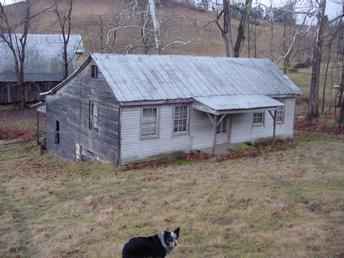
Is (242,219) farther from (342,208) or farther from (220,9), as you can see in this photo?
(220,9)

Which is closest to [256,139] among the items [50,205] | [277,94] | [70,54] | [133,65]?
[277,94]

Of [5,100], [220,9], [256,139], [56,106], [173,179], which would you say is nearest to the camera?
[173,179]

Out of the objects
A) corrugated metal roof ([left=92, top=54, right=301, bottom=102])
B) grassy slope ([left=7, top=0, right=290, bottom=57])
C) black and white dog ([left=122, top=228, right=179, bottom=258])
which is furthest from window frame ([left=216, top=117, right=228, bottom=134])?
grassy slope ([left=7, top=0, right=290, bottom=57])

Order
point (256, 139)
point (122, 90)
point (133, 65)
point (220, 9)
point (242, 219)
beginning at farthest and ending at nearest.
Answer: point (220, 9) < point (256, 139) < point (133, 65) < point (122, 90) < point (242, 219)

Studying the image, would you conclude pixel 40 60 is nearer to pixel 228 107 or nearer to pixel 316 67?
pixel 316 67

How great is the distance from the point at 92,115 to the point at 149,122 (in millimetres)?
3355

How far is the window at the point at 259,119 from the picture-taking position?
2331cm

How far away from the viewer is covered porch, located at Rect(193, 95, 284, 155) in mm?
20156

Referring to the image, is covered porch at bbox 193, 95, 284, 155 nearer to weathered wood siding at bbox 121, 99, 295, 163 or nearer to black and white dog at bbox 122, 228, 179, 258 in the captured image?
weathered wood siding at bbox 121, 99, 295, 163

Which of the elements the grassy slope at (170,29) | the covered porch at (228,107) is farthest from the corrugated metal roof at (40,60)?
the covered porch at (228,107)

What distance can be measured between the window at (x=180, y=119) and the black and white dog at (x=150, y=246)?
42.7 feet

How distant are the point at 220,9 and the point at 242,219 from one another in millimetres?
27674

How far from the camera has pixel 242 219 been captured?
1116cm

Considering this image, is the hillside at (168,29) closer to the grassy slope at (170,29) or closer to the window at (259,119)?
the grassy slope at (170,29)
